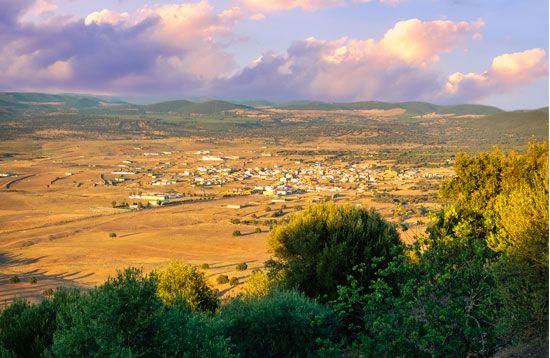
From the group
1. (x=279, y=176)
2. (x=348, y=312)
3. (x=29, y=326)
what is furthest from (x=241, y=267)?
(x=279, y=176)

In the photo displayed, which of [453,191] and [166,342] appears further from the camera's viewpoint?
[453,191]

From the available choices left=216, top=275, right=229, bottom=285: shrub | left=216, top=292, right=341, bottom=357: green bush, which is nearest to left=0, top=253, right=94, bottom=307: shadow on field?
left=216, top=275, right=229, bottom=285: shrub

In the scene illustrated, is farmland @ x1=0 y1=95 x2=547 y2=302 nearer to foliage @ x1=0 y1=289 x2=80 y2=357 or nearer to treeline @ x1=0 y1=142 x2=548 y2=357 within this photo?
treeline @ x1=0 y1=142 x2=548 y2=357

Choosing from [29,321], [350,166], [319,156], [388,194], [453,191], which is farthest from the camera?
[319,156]

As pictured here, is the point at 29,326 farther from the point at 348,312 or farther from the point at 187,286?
the point at 187,286

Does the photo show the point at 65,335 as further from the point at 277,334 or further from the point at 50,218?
the point at 50,218

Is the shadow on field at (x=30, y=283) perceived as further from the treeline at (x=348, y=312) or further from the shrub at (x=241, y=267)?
the treeline at (x=348, y=312)

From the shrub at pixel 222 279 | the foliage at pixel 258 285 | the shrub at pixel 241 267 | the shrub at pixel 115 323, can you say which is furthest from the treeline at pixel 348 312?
the shrub at pixel 241 267

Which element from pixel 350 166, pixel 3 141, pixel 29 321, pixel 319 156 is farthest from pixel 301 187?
pixel 3 141
